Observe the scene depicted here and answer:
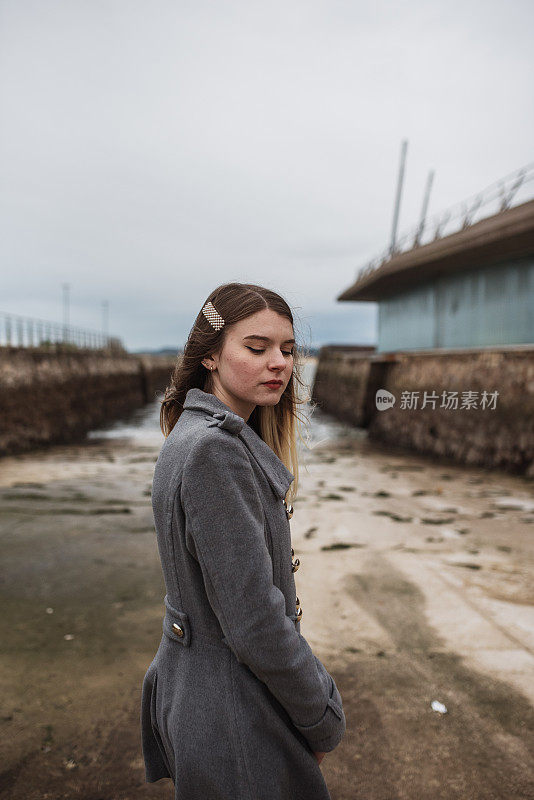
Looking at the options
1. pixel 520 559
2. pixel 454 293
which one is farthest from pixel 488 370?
pixel 520 559

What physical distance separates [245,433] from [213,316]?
0.31 metres

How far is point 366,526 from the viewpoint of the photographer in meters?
6.14

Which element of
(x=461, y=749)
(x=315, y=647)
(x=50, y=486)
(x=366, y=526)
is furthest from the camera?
(x=50, y=486)

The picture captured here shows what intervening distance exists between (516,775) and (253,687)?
1925mm

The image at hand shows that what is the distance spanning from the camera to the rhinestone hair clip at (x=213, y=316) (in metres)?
1.33

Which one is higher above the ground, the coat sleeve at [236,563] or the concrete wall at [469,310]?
the concrete wall at [469,310]

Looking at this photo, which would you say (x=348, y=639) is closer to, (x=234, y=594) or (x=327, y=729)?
(x=327, y=729)

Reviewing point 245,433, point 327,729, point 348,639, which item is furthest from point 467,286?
point 327,729

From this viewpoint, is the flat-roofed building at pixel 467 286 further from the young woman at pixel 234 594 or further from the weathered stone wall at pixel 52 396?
the young woman at pixel 234 594

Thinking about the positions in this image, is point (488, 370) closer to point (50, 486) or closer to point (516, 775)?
point (50, 486)

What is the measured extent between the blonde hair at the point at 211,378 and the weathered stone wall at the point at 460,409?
8.88m

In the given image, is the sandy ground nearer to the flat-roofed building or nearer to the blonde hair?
the blonde hair

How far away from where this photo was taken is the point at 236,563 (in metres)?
1.08

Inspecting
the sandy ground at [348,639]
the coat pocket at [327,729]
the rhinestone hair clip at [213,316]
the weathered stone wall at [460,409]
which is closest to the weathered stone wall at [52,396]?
the sandy ground at [348,639]
